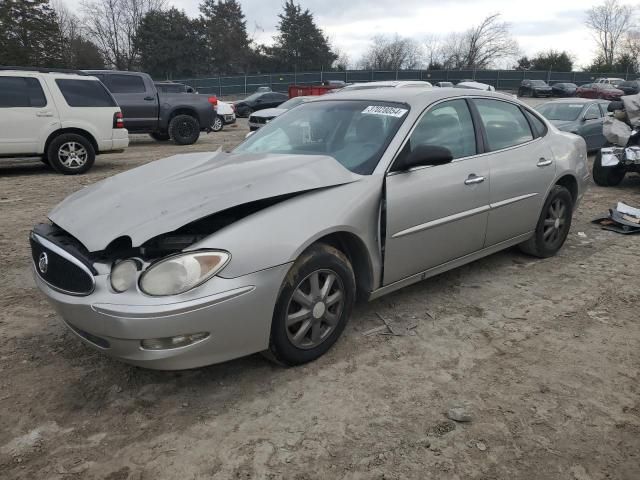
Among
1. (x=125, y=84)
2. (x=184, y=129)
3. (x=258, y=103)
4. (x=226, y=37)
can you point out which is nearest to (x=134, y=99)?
(x=125, y=84)

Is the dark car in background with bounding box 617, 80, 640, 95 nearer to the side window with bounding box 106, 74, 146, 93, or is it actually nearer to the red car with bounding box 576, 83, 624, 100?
the red car with bounding box 576, 83, 624, 100

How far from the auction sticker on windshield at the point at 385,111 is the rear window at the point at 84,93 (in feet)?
24.5

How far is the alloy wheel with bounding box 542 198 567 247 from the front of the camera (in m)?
4.73

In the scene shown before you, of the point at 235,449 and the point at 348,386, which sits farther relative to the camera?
the point at 348,386

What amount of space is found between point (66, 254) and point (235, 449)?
52.5 inches

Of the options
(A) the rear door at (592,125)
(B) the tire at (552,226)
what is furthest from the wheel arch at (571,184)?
(A) the rear door at (592,125)

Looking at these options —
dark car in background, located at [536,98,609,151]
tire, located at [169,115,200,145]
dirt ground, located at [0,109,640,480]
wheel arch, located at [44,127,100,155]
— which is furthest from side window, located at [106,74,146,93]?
dirt ground, located at [0,109,640,480]

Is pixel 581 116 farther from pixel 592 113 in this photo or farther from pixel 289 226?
pixel 289 226

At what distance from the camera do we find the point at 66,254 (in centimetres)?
260

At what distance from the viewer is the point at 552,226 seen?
15.7 ft

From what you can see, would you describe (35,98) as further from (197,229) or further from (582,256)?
(582,256)

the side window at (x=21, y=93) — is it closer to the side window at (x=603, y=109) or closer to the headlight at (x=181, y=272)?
the headlight at (x=181, y=272)

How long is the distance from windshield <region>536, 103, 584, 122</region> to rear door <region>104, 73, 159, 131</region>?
9.77 metres

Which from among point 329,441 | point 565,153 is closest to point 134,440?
point 329,441
